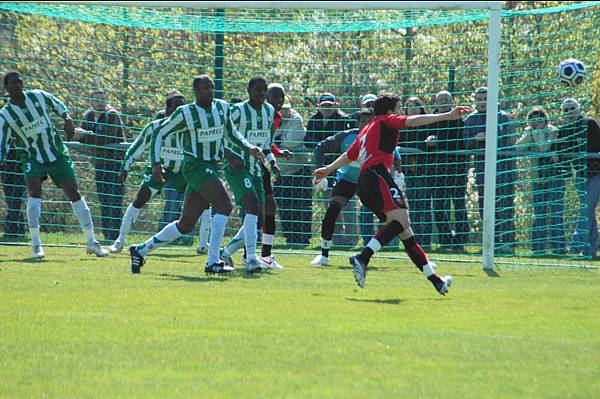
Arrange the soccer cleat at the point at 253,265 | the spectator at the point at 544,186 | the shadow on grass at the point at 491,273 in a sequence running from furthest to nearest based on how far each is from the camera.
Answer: the spectator at the point at 544,186 < the shadow on grass at the point at 491,273 < the soccer cleat at the point at 253,265

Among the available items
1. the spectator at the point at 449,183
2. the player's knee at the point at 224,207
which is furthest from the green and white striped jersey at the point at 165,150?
the spectator at the point at 449,183

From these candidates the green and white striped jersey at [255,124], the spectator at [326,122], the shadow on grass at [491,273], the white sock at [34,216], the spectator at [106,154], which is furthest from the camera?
the spectator at [106,154]

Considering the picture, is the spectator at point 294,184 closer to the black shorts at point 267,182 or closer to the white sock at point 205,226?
the white sock at point 205,226

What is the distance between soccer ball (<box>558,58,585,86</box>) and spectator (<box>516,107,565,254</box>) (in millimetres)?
1544

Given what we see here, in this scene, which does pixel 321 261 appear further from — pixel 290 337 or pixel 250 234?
pixel 290 337

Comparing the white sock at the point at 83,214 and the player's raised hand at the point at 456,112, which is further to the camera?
the white sock at the point at 83,214

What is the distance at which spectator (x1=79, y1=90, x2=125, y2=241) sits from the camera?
1781cm

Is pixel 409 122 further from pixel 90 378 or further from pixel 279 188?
pixel 279 188

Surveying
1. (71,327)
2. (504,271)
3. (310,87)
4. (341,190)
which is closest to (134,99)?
(310,87)

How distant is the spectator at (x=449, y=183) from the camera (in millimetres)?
17109

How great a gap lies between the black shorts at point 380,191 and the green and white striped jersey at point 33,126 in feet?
15.7

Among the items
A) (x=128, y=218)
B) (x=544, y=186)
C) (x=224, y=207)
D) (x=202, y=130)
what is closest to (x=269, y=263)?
(x=224, y=207)

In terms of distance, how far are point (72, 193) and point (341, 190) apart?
133 inches

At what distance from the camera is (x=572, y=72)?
14.4 m
